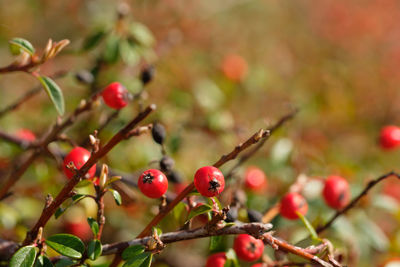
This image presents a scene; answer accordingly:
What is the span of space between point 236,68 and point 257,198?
253 cm

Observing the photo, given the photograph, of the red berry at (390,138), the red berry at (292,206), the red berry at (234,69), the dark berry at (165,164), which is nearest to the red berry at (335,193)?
the red berry at (292,206)

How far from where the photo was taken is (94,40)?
10.3 feet

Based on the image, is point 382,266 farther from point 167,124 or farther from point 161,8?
point 161,8

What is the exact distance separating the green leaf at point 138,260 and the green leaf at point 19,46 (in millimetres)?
1085

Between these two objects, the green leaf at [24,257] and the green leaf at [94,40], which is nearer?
the green leaf at [24,257]

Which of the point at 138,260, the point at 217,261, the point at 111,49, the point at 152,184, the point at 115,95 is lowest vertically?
the point at 217,261

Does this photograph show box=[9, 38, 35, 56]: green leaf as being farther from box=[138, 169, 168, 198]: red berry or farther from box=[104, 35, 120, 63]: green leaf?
box=[104, 35, 120, 63]: green leaf

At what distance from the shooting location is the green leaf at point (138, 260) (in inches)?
60.5

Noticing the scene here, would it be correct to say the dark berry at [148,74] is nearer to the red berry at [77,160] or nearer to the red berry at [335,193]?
the red berry at [77,160]

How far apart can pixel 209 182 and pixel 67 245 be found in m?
0.61

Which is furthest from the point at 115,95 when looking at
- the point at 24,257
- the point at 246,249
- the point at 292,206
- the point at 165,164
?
the point at 292,206

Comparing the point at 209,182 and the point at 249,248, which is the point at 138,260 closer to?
the point at 209,182

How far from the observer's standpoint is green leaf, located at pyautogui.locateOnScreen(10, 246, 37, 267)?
149cm

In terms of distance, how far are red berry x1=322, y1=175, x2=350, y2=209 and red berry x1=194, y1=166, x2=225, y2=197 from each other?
1370 mm
